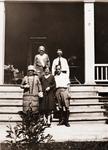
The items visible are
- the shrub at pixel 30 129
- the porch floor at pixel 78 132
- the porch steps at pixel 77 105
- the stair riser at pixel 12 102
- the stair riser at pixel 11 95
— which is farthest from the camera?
the stair riser at pixel 11 95

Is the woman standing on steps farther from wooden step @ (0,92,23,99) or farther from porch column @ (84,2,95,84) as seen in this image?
porch column @ (84,2,95,84)

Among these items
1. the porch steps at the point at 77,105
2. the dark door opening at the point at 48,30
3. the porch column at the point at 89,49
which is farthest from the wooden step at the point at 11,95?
the dark door opening at the point at 48,30

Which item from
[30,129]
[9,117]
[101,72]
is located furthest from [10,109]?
[30,129]

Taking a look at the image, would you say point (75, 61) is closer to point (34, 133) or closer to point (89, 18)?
point (89, 18)

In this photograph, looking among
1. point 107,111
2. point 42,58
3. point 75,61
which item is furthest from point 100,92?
point 75,61

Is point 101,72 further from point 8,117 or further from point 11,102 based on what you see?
point 8,117

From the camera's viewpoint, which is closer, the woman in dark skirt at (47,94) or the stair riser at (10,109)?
the woman in dark skirt at (47,94)

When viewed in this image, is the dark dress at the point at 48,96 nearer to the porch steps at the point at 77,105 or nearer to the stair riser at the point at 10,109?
the porch steps at the point at 77,105
